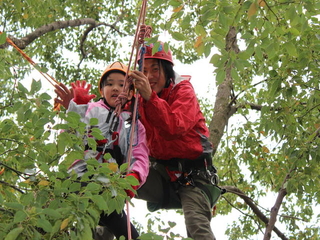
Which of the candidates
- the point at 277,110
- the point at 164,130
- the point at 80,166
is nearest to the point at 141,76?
the point at 164,130

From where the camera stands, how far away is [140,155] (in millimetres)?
3320

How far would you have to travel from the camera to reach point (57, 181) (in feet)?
7.31

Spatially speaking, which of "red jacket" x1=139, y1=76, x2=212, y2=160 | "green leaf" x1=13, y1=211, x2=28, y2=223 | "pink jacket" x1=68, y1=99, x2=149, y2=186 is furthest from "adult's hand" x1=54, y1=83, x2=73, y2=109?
"green leaf" x1=13, y1=211, x2=28, y2=223

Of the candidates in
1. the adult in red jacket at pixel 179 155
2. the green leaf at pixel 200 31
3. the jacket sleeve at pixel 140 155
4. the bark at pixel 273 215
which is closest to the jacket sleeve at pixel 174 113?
the adult in red jacket at pixel 179 155

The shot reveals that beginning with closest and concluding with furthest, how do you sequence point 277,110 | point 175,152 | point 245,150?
1. point 175,152
2. point 277,110
3. point 245,150

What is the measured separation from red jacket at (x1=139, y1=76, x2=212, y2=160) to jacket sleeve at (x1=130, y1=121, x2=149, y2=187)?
10 centimetres

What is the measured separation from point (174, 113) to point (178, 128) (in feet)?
0.34

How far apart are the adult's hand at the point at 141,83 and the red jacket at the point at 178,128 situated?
137 millimetres

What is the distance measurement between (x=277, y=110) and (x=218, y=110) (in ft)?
2.44

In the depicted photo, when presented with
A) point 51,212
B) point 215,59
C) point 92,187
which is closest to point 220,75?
point 215,59

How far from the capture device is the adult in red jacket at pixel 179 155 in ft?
11.2

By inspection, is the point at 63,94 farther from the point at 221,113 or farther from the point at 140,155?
the point at 221,113

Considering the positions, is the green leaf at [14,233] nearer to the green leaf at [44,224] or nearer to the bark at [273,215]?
the green leaf at [44,224]

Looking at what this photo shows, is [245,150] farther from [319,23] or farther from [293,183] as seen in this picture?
[319,23]
